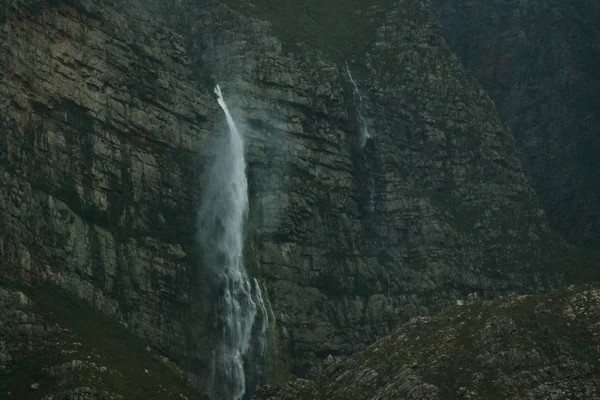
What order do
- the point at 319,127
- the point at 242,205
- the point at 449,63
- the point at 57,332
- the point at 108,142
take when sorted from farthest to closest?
the point at 449,63 → the point at 319,127 → the point at 242,205 → the point at 108,142 → the point at 57,332

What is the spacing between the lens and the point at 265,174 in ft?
457

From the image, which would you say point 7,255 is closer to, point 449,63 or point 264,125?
point 264,125

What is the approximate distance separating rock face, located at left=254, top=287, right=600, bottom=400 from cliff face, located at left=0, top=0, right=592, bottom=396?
90.9 feet

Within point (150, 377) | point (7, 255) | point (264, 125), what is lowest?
point (150, 377)

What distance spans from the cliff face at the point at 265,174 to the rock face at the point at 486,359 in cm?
2772

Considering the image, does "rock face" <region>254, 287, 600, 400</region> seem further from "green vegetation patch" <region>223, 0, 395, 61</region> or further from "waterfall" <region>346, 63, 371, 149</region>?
"green vegetation patch" <region>223, 0, 395, 61</region>

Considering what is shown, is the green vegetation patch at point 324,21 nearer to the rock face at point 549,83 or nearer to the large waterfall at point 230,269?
the large waterfall at point 230,269

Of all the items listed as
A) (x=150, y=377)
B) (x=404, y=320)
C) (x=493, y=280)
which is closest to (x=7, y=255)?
(x=150, y=377)

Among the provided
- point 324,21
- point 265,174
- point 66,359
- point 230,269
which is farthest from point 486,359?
point 324,21

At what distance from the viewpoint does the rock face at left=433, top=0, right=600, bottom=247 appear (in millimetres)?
168250

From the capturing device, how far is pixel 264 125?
14238 cm

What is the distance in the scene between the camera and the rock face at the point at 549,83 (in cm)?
16825

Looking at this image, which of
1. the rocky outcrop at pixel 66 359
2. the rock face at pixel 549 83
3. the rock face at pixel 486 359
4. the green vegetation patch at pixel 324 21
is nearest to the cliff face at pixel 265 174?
the green vegetation patch at pixel 324 21

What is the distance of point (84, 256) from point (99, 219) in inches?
199
